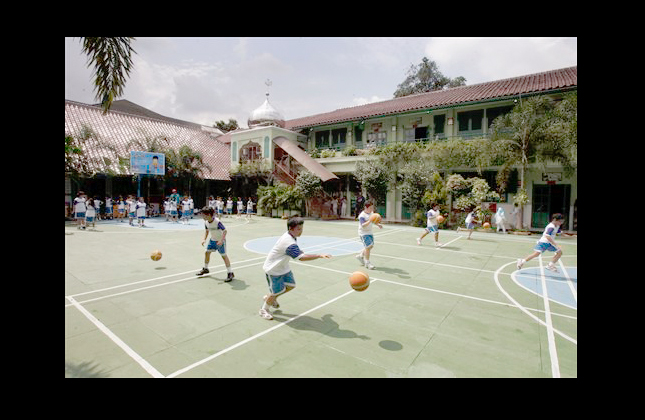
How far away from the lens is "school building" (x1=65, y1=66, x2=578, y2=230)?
19.9 m

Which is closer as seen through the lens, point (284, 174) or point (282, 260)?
point (282, 260)

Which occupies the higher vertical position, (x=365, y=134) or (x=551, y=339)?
(x=365, y=134)

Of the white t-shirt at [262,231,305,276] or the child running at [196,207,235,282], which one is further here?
the child running at [196,207,235,282]

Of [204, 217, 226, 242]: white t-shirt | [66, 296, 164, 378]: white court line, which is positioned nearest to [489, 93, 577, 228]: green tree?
[204, 217, 226, 242]: white t-shirt

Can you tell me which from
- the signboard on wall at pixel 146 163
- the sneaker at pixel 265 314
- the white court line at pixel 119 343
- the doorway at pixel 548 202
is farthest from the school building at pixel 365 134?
the white court line at pixel 119 343

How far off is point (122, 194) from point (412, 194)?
72.6ft

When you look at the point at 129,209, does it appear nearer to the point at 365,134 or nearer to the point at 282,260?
the point at 365,134

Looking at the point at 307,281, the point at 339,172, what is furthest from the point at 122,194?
the point at 307,281

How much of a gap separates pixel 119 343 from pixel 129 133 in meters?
28.8

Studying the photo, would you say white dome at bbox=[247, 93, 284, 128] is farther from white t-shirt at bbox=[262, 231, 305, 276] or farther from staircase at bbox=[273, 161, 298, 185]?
white t-shirt at bbox=[262, 231, 305, 276]

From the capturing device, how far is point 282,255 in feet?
18.3

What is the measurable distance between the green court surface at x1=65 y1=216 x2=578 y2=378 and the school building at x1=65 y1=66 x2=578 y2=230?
11.2m

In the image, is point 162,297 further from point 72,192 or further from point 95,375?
point 72,192

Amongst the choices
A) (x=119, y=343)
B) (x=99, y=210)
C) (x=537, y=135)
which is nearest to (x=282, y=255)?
(x=119, y=343)
